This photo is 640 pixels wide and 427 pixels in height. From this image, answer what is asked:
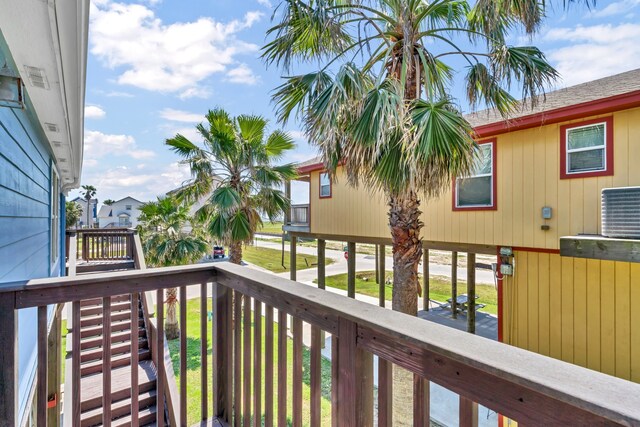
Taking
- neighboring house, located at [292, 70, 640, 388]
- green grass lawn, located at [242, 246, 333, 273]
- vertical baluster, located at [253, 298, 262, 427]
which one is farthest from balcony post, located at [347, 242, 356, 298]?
green grass lawn, located at [242, 246, 333, 273]

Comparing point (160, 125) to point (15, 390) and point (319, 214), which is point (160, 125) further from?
point (15, 390)

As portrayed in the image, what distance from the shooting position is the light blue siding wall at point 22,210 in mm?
2242

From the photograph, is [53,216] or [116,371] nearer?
[53,216]

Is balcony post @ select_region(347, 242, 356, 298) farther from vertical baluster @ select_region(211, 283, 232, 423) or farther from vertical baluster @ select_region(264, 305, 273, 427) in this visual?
vertical baluster @ select_region(264, 305, 273, 427)

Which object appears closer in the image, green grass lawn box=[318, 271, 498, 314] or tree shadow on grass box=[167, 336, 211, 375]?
tree shadow on grass box=[167, 336, 211, 375]

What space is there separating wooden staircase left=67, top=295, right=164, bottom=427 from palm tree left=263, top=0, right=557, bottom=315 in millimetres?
3869

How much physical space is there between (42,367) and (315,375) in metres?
1.29

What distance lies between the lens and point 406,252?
Result: 503cm

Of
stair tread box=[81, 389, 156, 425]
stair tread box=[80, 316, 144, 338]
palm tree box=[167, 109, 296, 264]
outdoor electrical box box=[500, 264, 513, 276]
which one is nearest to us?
stair tread box=[81, 389, 156, 425]

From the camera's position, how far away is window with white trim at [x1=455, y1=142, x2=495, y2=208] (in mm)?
6215

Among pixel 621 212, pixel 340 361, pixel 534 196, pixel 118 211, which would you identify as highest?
pixel 118 211

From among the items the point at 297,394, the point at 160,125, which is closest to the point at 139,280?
the point at 297,394

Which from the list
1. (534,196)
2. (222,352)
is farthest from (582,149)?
(222,352)

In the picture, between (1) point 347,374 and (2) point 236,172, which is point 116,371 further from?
(1) point 347,374
